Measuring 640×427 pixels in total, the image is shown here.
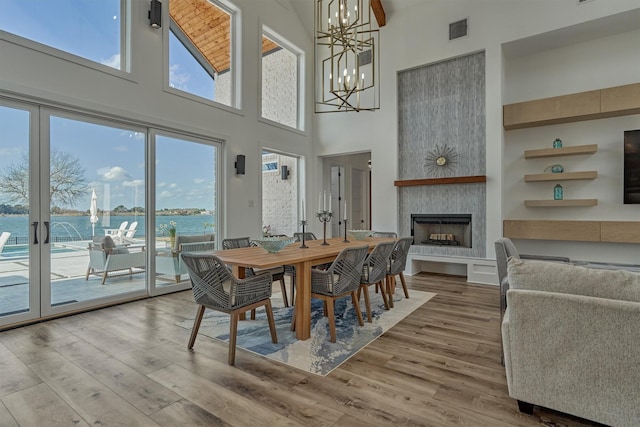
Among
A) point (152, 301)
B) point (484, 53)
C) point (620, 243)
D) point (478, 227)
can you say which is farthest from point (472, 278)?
point (152, 301)

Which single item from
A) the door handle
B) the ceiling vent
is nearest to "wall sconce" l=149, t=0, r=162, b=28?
the door handle

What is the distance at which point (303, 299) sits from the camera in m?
2.77

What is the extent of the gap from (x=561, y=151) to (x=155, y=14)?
586cm

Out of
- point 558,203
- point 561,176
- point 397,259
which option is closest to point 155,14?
point 397,259

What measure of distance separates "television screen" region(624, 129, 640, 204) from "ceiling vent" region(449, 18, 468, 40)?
8.85ft

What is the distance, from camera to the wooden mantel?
5.00 meters

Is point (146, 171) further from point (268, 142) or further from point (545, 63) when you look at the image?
point (545, 63)

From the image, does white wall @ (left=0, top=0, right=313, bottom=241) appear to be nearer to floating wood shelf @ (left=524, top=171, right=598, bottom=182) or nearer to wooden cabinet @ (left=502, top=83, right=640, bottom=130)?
wooden cabinet @ (left=502, top=83, right=640, bottom=130)

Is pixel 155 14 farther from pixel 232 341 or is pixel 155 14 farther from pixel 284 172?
pixel 232 341

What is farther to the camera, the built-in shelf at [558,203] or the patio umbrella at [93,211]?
the built-in shelf at [558,203]

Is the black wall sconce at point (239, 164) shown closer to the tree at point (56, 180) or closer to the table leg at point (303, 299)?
the tree at point (56, 180)

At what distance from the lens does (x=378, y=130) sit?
19.8 ft

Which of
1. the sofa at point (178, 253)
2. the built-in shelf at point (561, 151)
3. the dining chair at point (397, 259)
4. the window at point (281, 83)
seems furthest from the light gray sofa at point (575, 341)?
the window at point (281, 83)

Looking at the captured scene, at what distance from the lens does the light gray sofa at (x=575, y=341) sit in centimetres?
154
